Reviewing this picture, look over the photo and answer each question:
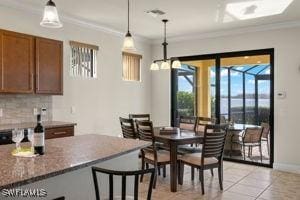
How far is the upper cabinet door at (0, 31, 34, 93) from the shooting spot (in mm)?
3627

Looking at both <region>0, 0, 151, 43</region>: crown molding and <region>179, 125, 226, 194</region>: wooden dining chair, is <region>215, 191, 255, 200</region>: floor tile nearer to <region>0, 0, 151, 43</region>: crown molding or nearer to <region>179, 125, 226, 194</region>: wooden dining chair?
<region>179, 125, 226, 194</region>: wooden dining chair

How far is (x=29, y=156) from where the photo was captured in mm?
2008

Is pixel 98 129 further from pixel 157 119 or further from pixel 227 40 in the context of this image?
pixel 227 40

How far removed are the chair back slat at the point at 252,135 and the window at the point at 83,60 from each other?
123 inches

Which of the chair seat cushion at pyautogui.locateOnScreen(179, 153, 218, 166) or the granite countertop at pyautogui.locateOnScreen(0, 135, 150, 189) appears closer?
the granite countertop at pyautogui.locateOnScreen(0, 135, 150, 189)

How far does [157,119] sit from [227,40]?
2.43m

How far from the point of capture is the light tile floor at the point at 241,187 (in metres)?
3.77

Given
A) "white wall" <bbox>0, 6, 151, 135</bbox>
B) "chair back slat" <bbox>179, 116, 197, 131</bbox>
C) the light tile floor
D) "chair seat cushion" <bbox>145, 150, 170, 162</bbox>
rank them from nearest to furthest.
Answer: the light tile floor, "chair seat cushion" <bbox>145, 150, 170, 162</bbox>, "white wall" <bbox>0, 6, 151, 135</bbox>, "chair back slat" <bbox>179, 116, 197, 131</bbox>

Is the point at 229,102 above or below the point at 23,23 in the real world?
below

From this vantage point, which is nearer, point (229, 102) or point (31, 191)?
point (31, 191)

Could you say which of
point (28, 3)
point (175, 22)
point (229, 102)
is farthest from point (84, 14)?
point (229, 102)

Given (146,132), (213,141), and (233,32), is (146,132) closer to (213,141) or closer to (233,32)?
(213,141)

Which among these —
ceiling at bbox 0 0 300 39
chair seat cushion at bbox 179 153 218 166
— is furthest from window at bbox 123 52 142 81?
chair seat cushion at bbox 179 153 218 166

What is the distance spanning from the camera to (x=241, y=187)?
414cm
